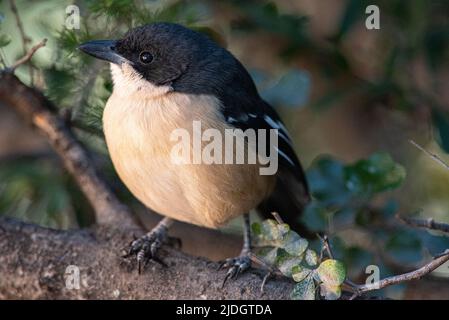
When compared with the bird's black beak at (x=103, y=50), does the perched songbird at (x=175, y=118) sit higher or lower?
lower

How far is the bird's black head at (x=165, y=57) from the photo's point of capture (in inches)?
158

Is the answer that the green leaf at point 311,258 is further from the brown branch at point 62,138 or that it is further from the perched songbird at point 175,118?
the brown branch at point 62,138

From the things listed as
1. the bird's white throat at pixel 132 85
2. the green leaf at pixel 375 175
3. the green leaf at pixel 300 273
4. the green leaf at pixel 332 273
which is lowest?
the green leaf at pixel 375 175

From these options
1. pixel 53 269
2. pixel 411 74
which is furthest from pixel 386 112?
pixel 53 269

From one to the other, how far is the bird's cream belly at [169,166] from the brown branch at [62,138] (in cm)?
35

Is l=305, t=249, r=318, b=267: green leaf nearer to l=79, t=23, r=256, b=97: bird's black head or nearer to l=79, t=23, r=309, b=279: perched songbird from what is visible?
l=79, t=23, r=309, b=279: perched songbird

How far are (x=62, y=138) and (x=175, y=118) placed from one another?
0.83m

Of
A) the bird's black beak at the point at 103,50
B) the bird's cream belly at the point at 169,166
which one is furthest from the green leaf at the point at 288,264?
the bird's black beak at the point at 103,50

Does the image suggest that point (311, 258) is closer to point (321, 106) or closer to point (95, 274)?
point (95, 274)

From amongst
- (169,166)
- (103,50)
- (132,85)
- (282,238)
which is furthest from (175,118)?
(282,238)

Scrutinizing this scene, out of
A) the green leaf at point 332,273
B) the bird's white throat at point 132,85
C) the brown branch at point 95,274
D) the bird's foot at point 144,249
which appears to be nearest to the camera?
the green leaf at point 332,273

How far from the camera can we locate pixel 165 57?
403 cm

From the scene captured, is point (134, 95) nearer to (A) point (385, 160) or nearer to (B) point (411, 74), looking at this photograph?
(A) point (385, 160)

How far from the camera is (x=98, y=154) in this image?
489 cm
